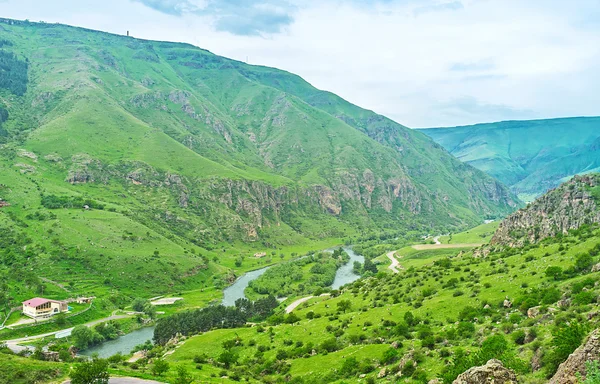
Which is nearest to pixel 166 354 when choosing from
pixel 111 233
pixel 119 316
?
pixel 119 316

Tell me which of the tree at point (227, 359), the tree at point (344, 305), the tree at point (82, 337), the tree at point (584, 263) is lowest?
the tree at point (82, 337)

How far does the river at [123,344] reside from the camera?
372 feet

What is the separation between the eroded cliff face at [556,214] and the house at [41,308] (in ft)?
463

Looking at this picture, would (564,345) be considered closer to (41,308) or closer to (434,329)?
(434,329)

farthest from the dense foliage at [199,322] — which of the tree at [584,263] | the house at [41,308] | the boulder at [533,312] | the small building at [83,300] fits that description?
the tree at [584,263]

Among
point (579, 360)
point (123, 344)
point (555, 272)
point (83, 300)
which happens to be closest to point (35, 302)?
point (83, 300)

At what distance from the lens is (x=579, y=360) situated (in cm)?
2278

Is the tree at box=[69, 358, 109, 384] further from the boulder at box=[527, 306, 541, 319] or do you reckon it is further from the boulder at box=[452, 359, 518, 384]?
the boulder at box=[527, 306, 541, 319]

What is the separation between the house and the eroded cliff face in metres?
141

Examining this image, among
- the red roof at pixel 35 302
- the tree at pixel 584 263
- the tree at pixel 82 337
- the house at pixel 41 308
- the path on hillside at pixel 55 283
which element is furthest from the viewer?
the path on hillside at pixel 55 283

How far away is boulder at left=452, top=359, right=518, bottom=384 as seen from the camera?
25.7 m

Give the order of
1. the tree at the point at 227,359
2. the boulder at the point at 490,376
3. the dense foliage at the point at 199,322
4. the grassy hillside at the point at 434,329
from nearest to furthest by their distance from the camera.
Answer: the boulder at the point at 490,376 < the grassy hillside at the point at 434,329 < the tree at the point at 227,359 < the dense foliage at the point at 199,322

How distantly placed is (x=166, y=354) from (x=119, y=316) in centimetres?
6546

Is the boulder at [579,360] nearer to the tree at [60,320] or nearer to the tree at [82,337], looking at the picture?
the tree at [82,337]
